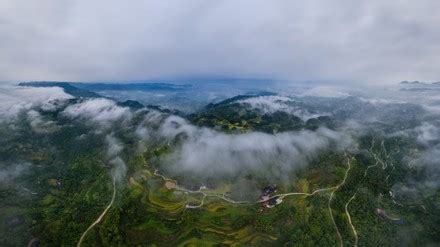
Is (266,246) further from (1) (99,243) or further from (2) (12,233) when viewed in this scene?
(2) (12,233)

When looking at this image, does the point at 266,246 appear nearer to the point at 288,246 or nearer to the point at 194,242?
the point at 288,246

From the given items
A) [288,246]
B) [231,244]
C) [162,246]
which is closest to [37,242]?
[162,246]

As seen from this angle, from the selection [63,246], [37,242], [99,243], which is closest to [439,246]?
[99,243]

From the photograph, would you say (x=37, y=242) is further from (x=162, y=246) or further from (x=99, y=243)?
(x=162, y=246)

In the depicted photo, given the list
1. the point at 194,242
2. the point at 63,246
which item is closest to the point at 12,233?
the point at 63,246

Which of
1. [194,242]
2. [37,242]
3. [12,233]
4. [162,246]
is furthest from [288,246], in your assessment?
[12,233]

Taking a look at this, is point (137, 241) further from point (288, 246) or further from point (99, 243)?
point (288, 246)
